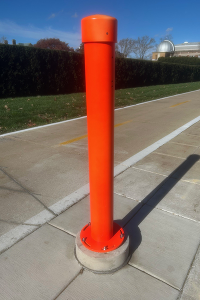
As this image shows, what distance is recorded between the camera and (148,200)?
3.03 m

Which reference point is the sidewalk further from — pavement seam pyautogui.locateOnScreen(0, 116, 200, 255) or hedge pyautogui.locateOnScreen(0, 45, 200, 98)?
hedge pyautogui.locateOnScreen(0, 45, 200, 98)

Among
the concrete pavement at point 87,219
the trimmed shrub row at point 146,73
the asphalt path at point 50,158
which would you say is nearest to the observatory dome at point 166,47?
the trimmed shrub row at point 146,73

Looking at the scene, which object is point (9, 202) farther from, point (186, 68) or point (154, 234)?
point (186, 68)

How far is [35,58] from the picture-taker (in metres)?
13.1

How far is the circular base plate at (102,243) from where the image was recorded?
1993mm

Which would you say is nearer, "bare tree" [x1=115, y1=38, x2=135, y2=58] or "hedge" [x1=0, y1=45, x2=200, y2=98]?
"hedge" [x1=0, y1=45, x2=200, y2=98]

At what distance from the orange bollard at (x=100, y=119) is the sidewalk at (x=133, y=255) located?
26cm

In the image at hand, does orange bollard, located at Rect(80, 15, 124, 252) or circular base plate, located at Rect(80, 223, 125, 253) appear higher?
orange bollard, located at Rect(80, 15, 124, 252)

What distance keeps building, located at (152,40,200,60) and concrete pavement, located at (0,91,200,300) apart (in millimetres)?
75307

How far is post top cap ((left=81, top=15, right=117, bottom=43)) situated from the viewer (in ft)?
4.91

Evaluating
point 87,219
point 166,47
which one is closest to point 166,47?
point 166,47

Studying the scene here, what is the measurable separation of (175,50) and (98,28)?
106 meters

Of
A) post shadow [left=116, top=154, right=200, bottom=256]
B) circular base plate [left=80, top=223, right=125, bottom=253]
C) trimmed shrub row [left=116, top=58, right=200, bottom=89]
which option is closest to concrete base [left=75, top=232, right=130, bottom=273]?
circular base plate [left=80, top=223, right=125, bottom=253]

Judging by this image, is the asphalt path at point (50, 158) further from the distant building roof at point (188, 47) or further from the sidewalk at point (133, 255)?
the distant building roof at point (188, 47)
